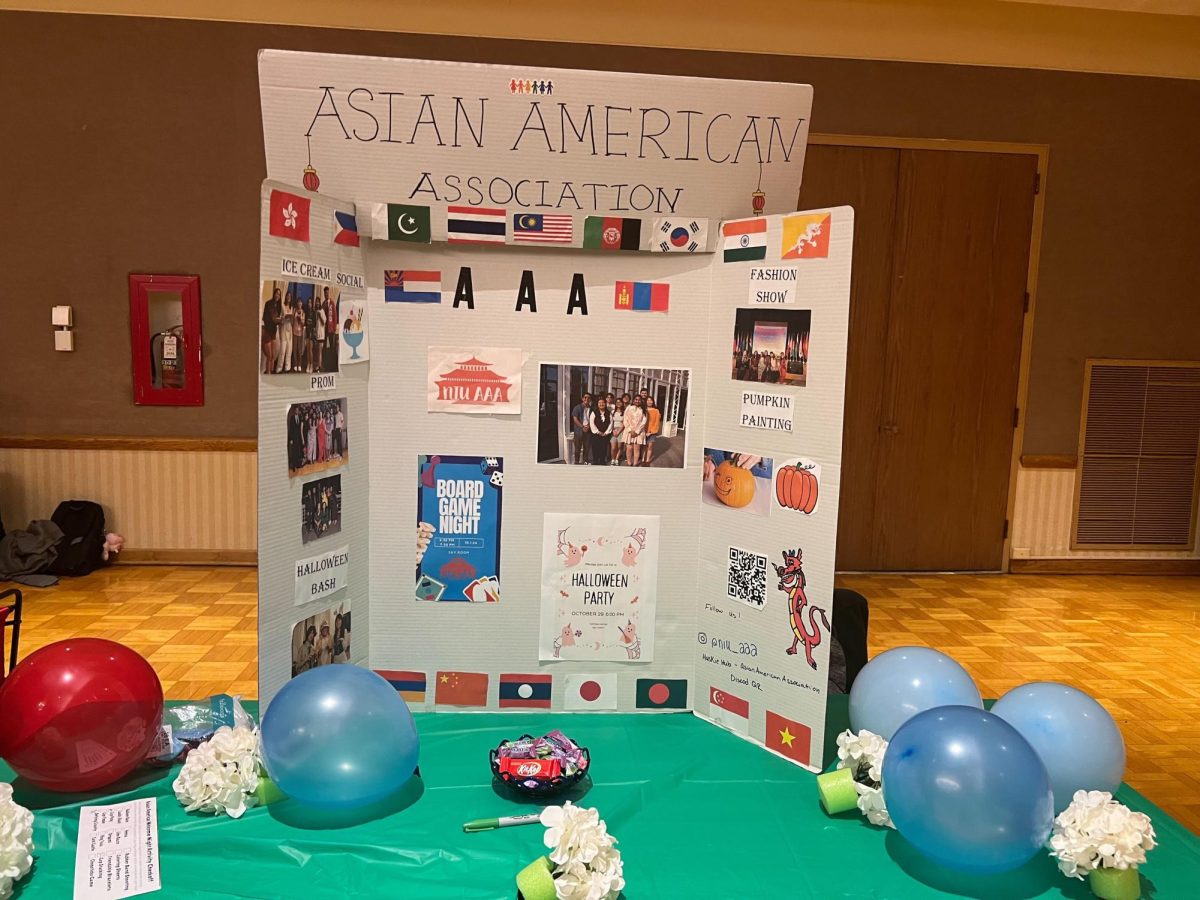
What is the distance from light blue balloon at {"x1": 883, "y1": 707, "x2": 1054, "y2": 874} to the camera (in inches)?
54.9

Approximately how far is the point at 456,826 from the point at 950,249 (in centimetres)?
468

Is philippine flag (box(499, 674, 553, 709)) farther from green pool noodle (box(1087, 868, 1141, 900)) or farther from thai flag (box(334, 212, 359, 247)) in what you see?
green pool noodle (box(1087, 868, 1141, 900))

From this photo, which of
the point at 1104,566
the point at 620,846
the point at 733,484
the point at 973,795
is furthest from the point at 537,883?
the point at 1104,566

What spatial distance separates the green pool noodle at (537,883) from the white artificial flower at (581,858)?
0.01 metres

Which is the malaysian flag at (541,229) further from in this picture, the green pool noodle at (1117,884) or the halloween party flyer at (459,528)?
the green pool noodle at (1117,884)

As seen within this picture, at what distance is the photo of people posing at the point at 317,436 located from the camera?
5.67ft

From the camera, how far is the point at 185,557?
5.11 metres

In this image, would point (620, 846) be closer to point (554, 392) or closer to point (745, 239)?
point (554, 392)

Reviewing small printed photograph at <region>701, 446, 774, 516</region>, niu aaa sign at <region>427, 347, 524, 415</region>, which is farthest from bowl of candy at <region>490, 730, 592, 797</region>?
niu aaa sign at <region>427, 347, 524, 415</region>

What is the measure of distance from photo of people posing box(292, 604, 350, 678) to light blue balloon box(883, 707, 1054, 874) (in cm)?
116

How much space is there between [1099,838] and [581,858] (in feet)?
2.71

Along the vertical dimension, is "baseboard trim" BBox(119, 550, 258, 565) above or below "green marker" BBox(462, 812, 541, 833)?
below

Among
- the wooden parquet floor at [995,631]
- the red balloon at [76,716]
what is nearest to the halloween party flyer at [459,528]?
the red balloon at [76,716]

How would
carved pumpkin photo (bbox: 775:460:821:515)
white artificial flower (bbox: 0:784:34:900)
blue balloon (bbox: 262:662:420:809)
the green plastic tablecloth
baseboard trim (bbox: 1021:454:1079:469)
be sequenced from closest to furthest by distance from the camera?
white artificial flower (bbox: 0:784:34:900) → the green plastic tablecloth → blue balloon (bbox: 262:662:420:809) → carved pumpkin photo (bbox: 775:460:821:515) → baseboard trim (bbox: 1021:454:1079:469)
